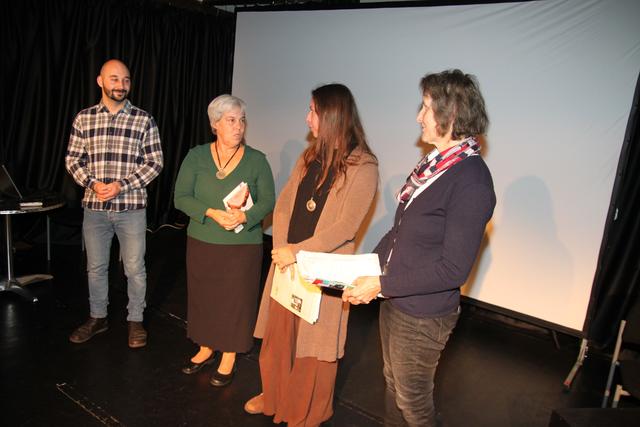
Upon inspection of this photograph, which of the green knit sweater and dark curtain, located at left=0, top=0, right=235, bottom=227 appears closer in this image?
the green knit sweater

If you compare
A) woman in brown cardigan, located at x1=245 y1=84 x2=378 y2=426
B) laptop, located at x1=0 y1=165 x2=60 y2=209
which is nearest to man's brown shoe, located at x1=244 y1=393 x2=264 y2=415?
woman in brown cardigan, located at x1=245 y1=84 x2=378 y2=426

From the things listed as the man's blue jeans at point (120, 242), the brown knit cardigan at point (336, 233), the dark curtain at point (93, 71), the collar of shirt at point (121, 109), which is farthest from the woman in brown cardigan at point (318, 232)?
the dark curtain at point (93, 71)

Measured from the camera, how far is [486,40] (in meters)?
3.62

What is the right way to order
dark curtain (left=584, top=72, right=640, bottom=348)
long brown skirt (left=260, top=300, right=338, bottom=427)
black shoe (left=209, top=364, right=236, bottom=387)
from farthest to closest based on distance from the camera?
dark curtain (left=584, top=72, right=640, bottom=348) < black shoe (left=209, top=364, right=236, bottom=387) < long brown skirt (left=260, top=300, right=338, bottom=427)

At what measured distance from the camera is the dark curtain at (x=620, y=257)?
126 inches

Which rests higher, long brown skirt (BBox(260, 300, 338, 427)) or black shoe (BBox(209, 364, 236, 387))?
long brown skirt (BBox(260, 300, 338, 427))

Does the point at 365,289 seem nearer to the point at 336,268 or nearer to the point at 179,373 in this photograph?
the point at 336,268

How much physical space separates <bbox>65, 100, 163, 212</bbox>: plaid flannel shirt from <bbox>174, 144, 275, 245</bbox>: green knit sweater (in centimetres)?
43

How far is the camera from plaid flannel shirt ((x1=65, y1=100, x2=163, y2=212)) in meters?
2.82

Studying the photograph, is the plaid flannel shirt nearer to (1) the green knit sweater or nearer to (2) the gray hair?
(1) the green knit sweater

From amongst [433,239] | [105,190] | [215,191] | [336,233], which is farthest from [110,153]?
[433,239]

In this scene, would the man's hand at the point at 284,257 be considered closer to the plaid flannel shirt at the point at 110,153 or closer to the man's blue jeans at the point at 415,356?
the man's blue jeans at the point at 415,356

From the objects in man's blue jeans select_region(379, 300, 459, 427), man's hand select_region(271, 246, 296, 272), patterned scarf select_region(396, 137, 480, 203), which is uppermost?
patterned scarf select_region(396, 137, 480, 203)

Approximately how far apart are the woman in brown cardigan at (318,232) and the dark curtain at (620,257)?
2008 millimetres
